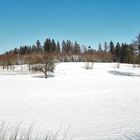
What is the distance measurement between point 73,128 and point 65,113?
345cm

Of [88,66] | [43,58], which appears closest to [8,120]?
[43,58]

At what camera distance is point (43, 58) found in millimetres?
48125

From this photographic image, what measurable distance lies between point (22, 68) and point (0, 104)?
40.6 m

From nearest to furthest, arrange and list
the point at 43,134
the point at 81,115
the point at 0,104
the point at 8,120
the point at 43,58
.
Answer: the point at 43,134, the point at 8,120, the point at 81,115, the point at 0,104, the point at 43,58

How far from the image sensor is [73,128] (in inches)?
407

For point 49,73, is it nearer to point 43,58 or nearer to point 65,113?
point 43,58

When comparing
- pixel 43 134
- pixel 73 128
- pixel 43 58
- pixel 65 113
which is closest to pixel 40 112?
pixel 65 113

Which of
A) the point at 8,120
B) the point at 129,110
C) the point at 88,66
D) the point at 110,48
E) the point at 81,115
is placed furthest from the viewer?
the point at 110,48

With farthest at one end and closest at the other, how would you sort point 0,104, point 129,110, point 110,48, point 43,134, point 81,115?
point 110,48, point 0,104, point 129,110, point 81,115, point 43,134

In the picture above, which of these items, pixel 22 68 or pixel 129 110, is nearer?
pixel 129 110

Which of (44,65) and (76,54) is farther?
(76,54)

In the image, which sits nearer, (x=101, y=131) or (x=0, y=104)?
(x=101, y=131)

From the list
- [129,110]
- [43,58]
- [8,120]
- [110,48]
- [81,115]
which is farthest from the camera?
[110,48]

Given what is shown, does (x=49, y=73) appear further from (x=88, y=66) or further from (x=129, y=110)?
(x=129, y=110)
